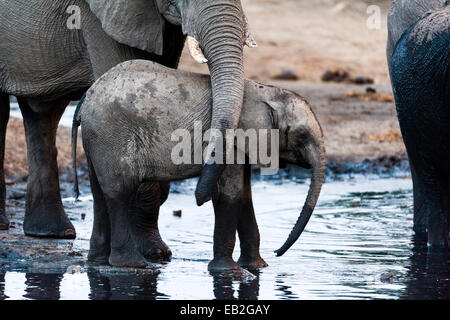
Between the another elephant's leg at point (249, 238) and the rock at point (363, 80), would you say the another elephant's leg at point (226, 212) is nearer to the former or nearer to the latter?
the another elephant's leg at point (249, 238)

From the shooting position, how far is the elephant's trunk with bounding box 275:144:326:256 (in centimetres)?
686

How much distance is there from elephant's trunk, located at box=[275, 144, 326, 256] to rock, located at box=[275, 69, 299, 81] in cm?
1150

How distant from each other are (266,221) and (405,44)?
7.09 feet

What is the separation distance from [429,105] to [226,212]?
1465 millimetres

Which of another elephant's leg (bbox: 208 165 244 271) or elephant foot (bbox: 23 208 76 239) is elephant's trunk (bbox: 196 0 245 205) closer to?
another elephant's leg (bbox: 208 165 244 271)

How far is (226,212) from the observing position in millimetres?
6906

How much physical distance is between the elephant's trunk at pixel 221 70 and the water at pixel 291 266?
559 mm

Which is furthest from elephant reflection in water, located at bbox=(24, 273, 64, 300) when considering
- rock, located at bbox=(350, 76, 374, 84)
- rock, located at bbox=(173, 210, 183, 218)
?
rock, located at bbox=(350, 76, 374, 84)

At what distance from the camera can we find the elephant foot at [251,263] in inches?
283

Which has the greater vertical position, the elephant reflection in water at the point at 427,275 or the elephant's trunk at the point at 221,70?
the elephant's trunk at the point at 221,70

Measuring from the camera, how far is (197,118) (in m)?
6.93

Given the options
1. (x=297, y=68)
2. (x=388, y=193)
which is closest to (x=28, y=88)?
(x=388, y=193)

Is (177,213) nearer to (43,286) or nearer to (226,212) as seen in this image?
(226,212)

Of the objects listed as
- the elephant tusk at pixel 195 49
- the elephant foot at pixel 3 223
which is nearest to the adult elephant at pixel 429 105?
the elephant tusk at pixel 195 49
